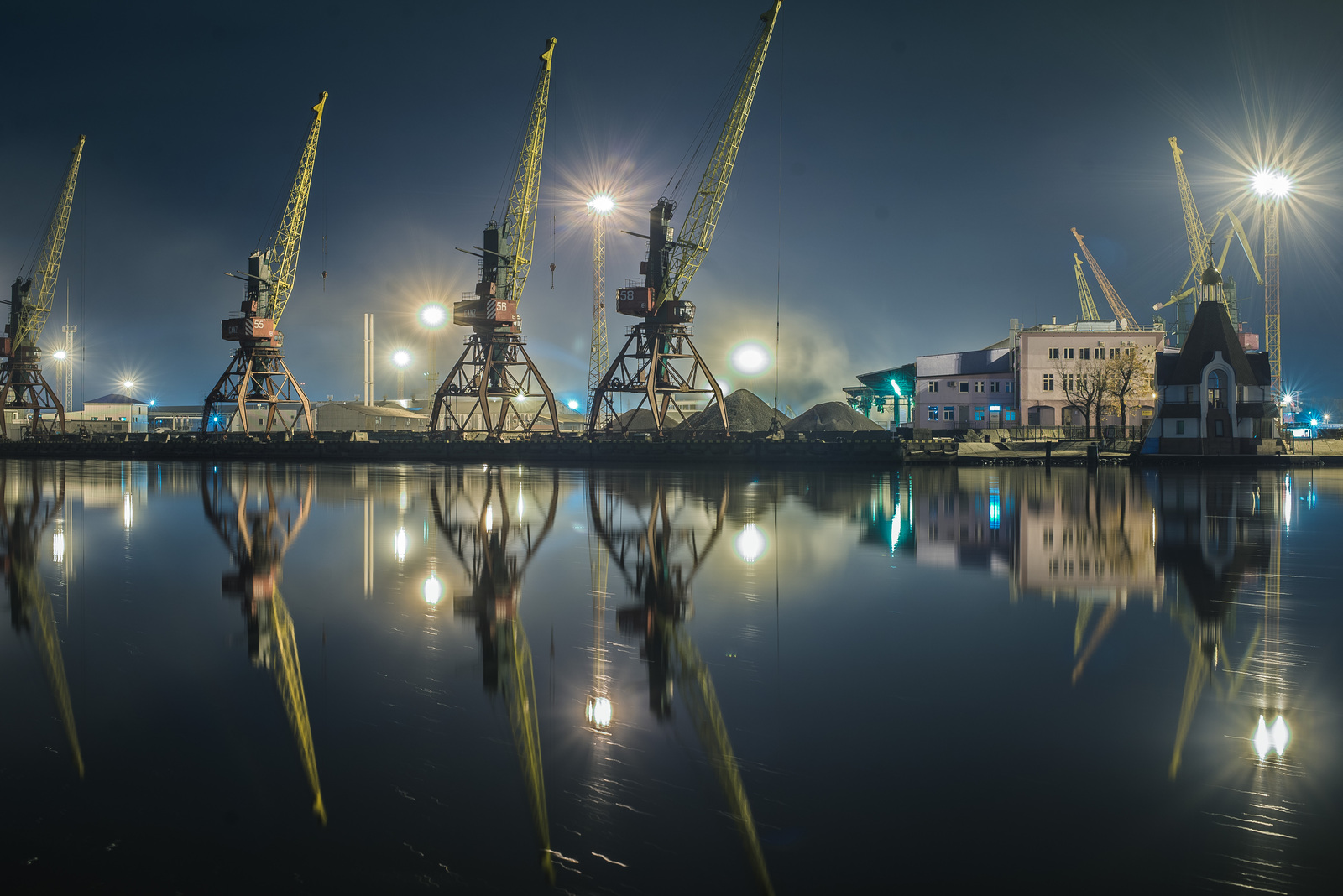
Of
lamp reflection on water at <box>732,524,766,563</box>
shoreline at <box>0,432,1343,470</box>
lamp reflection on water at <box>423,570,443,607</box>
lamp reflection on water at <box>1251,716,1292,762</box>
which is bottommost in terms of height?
lamp reflection on water at <box>1251,716,1292,762</box>

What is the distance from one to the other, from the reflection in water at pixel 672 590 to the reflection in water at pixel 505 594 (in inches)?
40.5

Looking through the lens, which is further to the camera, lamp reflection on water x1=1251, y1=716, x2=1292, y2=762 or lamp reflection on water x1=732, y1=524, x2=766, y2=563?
lamp reflection on water x1=732, y1=524, x2=766, y2=563

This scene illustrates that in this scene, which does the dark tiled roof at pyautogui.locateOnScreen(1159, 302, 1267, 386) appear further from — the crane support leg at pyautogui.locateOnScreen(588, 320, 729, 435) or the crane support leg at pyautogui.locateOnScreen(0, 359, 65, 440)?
the crane support leg at pyautogui.locateOnScreen(0, 359, 65, 440)

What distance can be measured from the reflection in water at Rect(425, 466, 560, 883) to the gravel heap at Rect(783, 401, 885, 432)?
78523 mm

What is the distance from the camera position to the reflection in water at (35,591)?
676 centimetres

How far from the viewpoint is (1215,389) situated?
60.0m

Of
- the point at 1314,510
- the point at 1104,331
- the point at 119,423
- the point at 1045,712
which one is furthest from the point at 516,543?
the point at 119,423

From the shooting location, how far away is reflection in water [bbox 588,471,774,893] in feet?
17.5

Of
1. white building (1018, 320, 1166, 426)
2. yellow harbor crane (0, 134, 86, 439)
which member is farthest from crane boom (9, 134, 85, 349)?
white building (1018, 320, 1166, 426)

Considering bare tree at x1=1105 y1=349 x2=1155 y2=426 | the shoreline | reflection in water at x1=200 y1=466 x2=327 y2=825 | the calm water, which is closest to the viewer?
the calm water

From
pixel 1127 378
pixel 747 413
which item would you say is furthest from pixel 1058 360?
pixel 747 413

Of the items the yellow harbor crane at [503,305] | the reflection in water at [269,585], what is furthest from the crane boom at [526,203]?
the reflection in water at [269,585]

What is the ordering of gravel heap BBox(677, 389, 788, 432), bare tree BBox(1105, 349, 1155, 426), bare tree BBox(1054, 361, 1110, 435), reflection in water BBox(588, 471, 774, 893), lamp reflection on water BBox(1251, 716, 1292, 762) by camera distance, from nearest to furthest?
reflection in water BBox(588, 471, 774, 893)
lamp reflection on water BBox(1251, 716, 1292, 762)
bare tree BBox(1105, 349, 1155, 426)
bare tree BBox(1054, 361, 1110, 435)
gravel heap BBox(677, 389, 788, 432)

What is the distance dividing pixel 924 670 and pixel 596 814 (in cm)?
386
